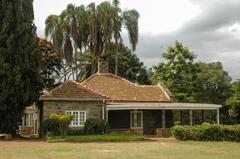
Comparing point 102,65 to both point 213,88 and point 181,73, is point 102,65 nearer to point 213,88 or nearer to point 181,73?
point 181,73

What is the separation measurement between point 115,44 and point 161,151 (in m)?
27.7

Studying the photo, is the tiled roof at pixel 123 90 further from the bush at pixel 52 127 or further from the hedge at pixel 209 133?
the hedge at pixel 209 133

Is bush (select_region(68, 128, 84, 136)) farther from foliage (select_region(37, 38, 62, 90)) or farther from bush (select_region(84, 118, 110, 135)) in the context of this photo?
foliage (select_region(37, 38, 62, 90))

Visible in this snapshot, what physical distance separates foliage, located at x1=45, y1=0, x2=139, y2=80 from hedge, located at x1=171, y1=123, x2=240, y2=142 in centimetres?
1786

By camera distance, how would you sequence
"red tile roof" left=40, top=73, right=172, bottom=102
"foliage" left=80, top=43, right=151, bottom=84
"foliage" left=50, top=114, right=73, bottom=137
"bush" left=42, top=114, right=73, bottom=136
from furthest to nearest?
"foliage" left=80, top=43, right=151, bottom=84, "red tile roof" left=40, top=73, right=172, bottom=102, "bush" left=42, top=114, right=73, bottom=136, "foliage" left=50, top=114, right=73, bottom=137

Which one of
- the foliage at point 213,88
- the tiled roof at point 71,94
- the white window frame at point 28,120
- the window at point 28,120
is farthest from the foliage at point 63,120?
the foliage at point 213,88

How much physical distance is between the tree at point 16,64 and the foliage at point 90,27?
14049mm

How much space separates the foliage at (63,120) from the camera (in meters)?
29.2

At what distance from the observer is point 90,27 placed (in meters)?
44.4

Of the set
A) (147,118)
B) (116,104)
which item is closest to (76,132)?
(116,104)

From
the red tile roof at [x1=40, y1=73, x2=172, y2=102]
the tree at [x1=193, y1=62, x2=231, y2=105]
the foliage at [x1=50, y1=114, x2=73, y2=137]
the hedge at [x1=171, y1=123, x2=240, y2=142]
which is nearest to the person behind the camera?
the hedge at [x1=171, y1=123, x2=240, y2=142]

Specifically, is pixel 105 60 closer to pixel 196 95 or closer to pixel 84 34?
pixel 84 34

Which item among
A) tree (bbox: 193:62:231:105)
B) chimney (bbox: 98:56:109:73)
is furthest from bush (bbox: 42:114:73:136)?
tree (bbox: 193:62:231:105)

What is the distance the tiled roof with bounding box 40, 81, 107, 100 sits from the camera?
32000mm
